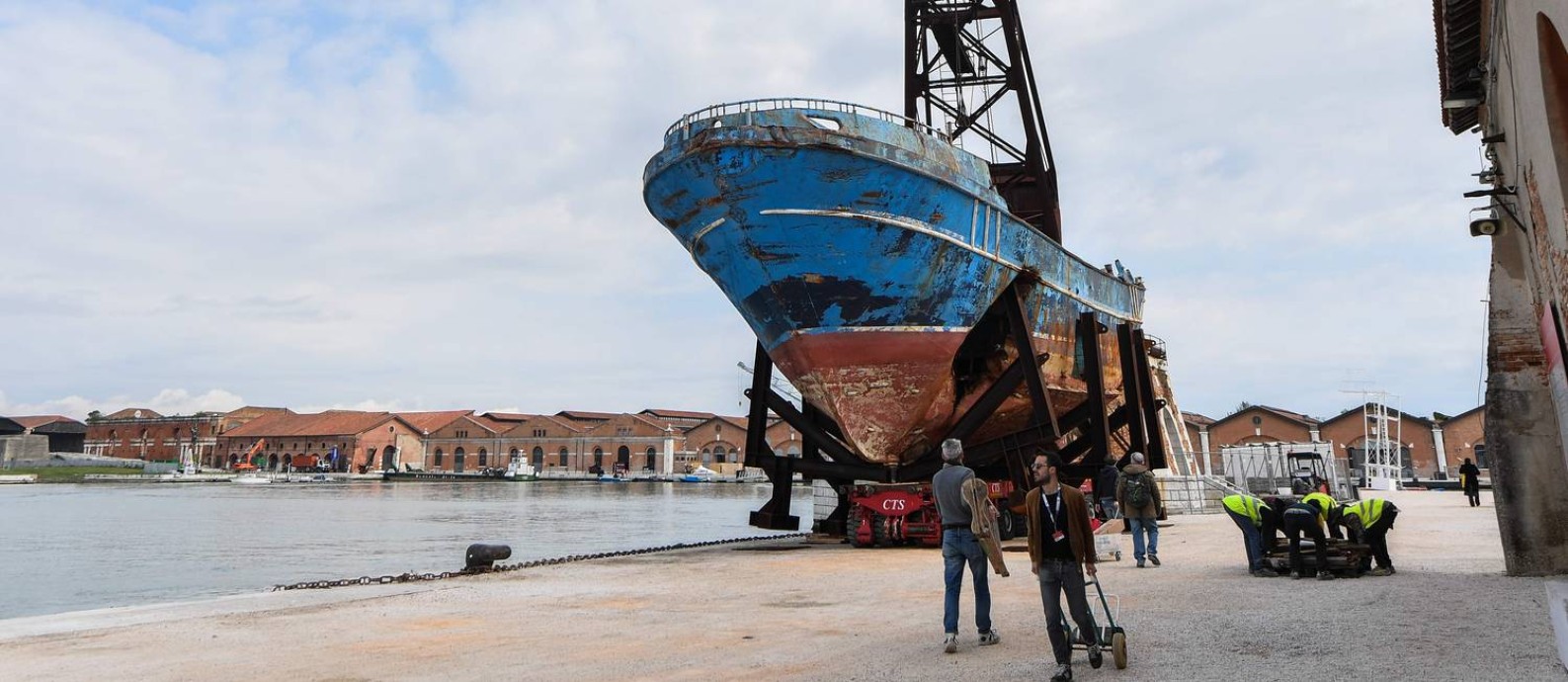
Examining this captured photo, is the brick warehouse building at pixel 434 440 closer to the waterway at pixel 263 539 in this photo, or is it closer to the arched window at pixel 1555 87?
the waterway at pixel 263 539

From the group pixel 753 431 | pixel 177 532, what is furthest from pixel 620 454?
pixel 753 431

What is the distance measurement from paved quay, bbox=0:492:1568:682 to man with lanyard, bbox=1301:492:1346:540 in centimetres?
68

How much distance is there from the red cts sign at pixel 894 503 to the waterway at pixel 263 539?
322 inches

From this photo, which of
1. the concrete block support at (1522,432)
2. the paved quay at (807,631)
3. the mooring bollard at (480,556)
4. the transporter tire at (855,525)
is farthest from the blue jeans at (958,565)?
the mooring bollard at (480,556)

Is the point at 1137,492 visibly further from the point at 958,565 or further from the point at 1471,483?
the point at 1471,483

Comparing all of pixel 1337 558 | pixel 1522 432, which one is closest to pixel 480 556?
pixel 1337 558

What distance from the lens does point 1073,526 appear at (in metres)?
4.51

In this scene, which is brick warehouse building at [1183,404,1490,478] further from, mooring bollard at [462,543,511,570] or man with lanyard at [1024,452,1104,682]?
man with lanyard at [1024,452,1104,682]

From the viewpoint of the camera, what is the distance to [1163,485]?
20.9m

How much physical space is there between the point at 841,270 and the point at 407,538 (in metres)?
17.3

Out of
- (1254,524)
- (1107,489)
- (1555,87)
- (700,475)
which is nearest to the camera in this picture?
(1555,87)

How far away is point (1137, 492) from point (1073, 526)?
5948mm

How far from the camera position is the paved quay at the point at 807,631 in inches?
191

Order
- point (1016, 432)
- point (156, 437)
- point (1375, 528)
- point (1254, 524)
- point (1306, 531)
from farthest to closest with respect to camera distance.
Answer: point (156, 437)
point (1016, 432)
point (1254, 524)
point (1375, 528)
point (1306, 531)
